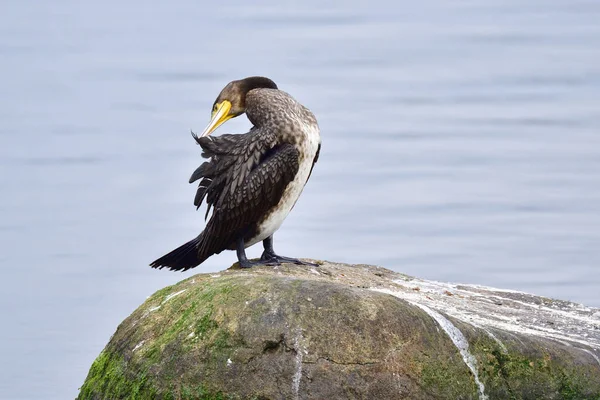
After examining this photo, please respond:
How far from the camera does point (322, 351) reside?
7.06 m

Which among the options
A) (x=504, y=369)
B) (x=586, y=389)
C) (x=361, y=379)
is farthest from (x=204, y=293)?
(x=586, y=389)

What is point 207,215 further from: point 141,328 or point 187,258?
point 141,328

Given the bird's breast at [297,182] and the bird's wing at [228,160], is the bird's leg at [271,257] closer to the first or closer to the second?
the bird's breast at [297,182]

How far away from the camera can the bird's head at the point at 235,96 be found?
9.38 meters

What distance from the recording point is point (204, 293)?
24.9 ft

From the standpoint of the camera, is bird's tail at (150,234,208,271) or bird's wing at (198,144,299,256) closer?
bird's wing at (198,144,299,256)

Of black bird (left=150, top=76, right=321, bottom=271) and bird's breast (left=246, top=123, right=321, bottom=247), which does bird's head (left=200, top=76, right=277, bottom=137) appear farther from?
bird's breast (left=246, top=123, right=321, bottom=247)

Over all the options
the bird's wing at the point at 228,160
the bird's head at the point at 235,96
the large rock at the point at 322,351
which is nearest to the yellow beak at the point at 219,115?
the bird's head at the point at 235,96

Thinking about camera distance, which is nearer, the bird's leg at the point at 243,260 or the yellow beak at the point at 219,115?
the bird's leg at the point at 243,260

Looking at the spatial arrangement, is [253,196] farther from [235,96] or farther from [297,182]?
[235,96]

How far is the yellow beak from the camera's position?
9.43 m

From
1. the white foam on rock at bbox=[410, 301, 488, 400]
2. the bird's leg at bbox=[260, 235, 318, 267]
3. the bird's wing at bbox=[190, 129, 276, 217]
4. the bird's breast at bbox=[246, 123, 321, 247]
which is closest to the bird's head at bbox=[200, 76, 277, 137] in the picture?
the bird's wing at bbox=[190, 129, 276, 217]

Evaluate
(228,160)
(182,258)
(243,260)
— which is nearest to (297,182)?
(228,160)

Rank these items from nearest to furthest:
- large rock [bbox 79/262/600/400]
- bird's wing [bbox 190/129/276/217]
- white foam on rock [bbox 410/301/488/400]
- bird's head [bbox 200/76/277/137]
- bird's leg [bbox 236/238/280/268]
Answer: large rock [bbox 79/262/600/400] < white foam on rock [bbox 410/301/488/400] < bird's leg [bbox 236/238/280/268] < bird's wing [bbox 190/129/276/217] < bird's head [bbox 200/76/277/137]
